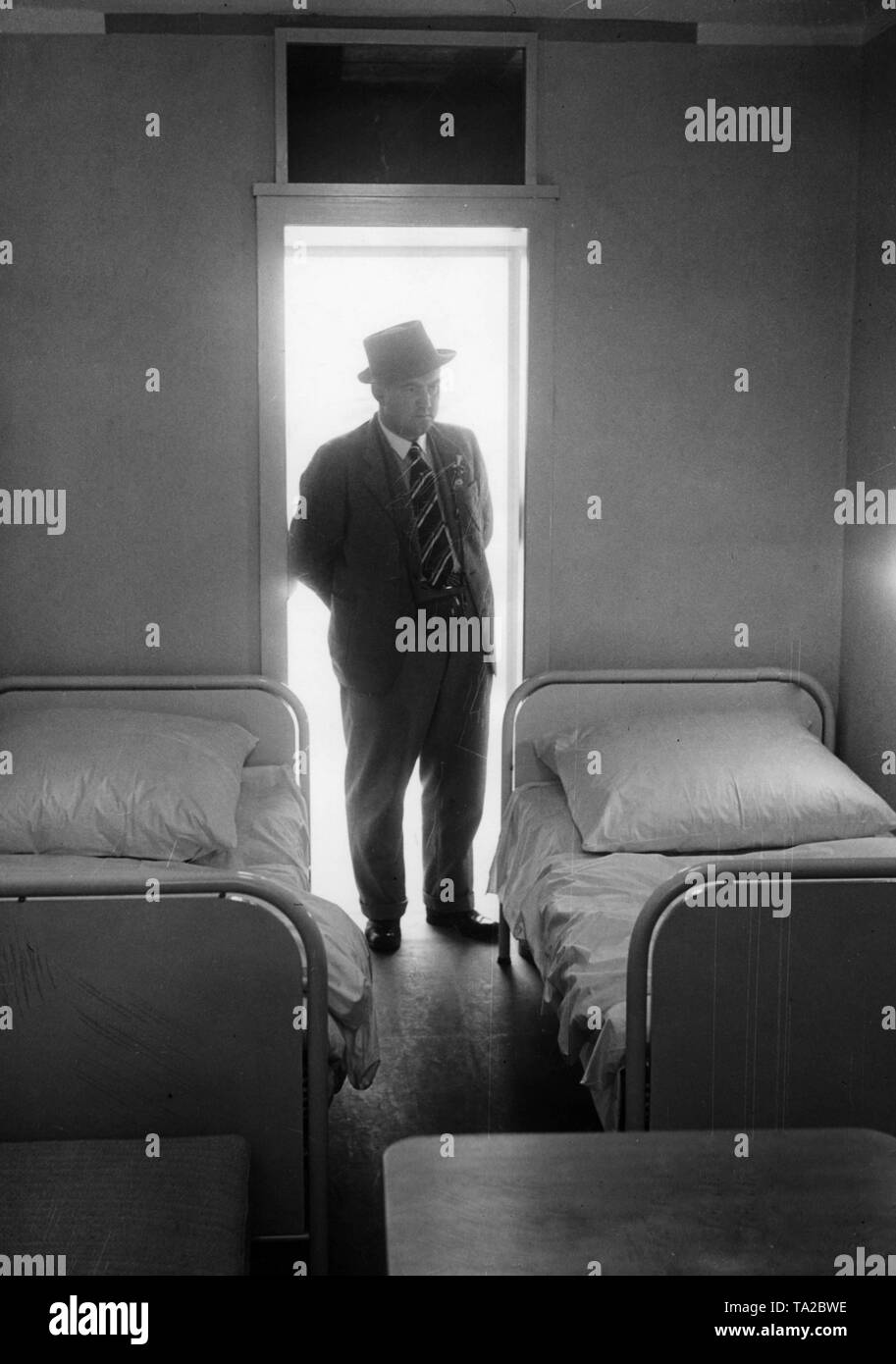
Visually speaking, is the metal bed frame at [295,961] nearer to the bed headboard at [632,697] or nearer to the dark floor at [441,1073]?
the dark floor at [441,1073]

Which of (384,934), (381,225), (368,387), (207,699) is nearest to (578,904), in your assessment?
(384,934)

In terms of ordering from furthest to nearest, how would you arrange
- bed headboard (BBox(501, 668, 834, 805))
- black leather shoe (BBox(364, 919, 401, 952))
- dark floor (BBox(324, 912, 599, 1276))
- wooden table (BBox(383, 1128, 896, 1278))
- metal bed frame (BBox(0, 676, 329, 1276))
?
bed headboard (BBox(501, 668, 834, 805)) → black leather shoe (BBox(364, 919, 401, 952)) → dark floor (BBox(324, 912, 599, 1276)) → metal bed frame (BBox(0, 676, 329, 1276)) → wooden table (BBox(383, 1128, 896, 1278))

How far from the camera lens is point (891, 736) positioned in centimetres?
278

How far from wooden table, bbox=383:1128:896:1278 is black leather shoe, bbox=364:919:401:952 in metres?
1.41

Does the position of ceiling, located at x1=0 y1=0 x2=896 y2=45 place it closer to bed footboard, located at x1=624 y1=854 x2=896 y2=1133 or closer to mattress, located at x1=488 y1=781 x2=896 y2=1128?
mattress, located at x1=488 y1=781 x2=896 y2=1128

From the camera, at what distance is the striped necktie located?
2691 mm

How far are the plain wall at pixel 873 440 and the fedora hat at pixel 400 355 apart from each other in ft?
2.81

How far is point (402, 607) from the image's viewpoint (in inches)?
107

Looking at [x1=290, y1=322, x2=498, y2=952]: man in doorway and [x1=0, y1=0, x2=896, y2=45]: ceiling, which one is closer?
[x1=0, y1=0, x2=896, y2=45]: ceiling

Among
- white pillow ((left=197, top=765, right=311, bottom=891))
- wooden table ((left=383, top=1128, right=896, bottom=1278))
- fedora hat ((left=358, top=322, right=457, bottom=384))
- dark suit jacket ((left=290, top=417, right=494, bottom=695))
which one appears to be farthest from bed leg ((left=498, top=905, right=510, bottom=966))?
wooden table ((left=383, top=1128, right=896, bottom=1278))

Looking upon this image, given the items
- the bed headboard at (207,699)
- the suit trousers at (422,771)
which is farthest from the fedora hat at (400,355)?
the bed headboard at (207,699)

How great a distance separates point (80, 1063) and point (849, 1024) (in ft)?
3.41

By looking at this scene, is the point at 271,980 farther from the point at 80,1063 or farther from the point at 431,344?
the point at 431,344

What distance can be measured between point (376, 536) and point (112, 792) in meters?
0.74
